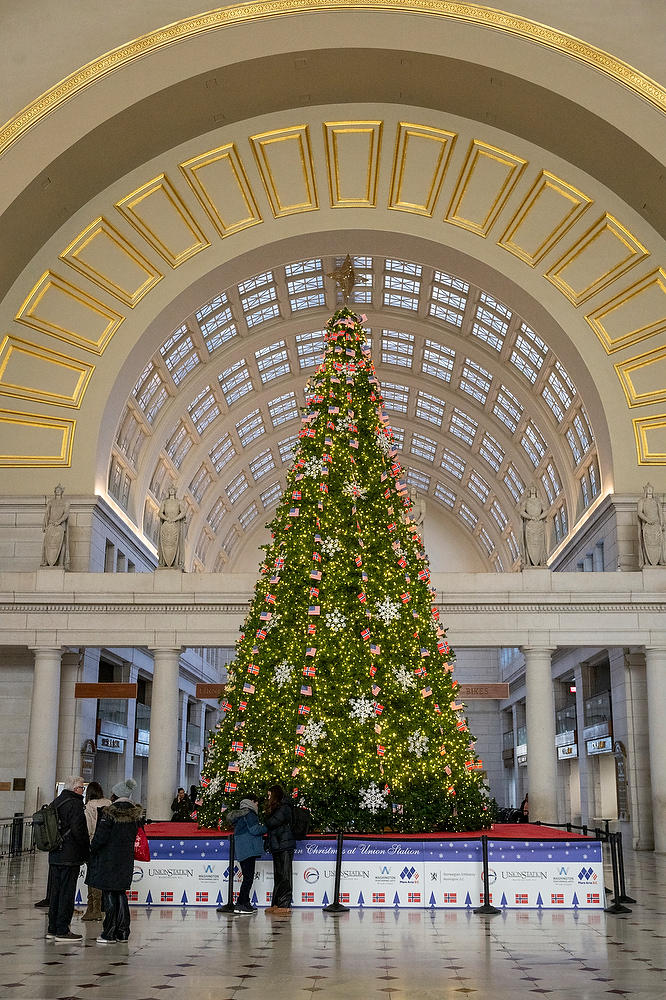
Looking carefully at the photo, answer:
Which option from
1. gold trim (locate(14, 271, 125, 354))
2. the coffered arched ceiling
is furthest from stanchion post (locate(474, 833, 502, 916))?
gold trim (locate(14, 271, 125, 354))

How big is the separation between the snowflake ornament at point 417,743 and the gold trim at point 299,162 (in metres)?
19.6

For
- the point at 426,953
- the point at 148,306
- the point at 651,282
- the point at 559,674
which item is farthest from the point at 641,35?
the point at 426,953

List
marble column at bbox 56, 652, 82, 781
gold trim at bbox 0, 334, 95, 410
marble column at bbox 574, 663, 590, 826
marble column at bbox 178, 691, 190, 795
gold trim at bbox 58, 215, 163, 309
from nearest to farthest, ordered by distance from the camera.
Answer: marble column at bbox 56, 652, 82, 781
gold trim at bbox 58, 215, 163, 309
gold trim at bbox 0, 334, 95, 410
marble column at bbox 574, 663, 590, 826
marble column at bbox 178, 691, 190, 795

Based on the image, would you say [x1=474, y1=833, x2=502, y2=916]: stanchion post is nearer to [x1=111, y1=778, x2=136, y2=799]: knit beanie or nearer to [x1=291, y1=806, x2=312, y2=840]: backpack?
[x1=291, y1=806, x2=312, y2=840]: backpack

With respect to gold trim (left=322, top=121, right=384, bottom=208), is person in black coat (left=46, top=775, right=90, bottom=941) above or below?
below

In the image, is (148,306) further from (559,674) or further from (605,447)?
(559,674)

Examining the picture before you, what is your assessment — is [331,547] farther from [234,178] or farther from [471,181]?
[471,181]

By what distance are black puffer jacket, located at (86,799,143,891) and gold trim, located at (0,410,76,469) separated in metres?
19.6

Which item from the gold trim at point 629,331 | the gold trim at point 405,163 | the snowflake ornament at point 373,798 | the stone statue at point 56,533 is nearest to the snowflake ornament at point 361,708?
the snowflake ornament at point 373,798

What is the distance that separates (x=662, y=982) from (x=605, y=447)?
22.3m

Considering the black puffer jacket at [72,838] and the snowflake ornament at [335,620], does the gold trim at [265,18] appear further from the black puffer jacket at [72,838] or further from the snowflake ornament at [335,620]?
the black puffer jacket at [72,838]

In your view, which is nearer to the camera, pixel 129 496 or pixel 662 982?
pixel 662 982

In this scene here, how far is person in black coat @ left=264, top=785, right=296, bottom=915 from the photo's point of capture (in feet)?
36.7

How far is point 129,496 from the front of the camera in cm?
3341
